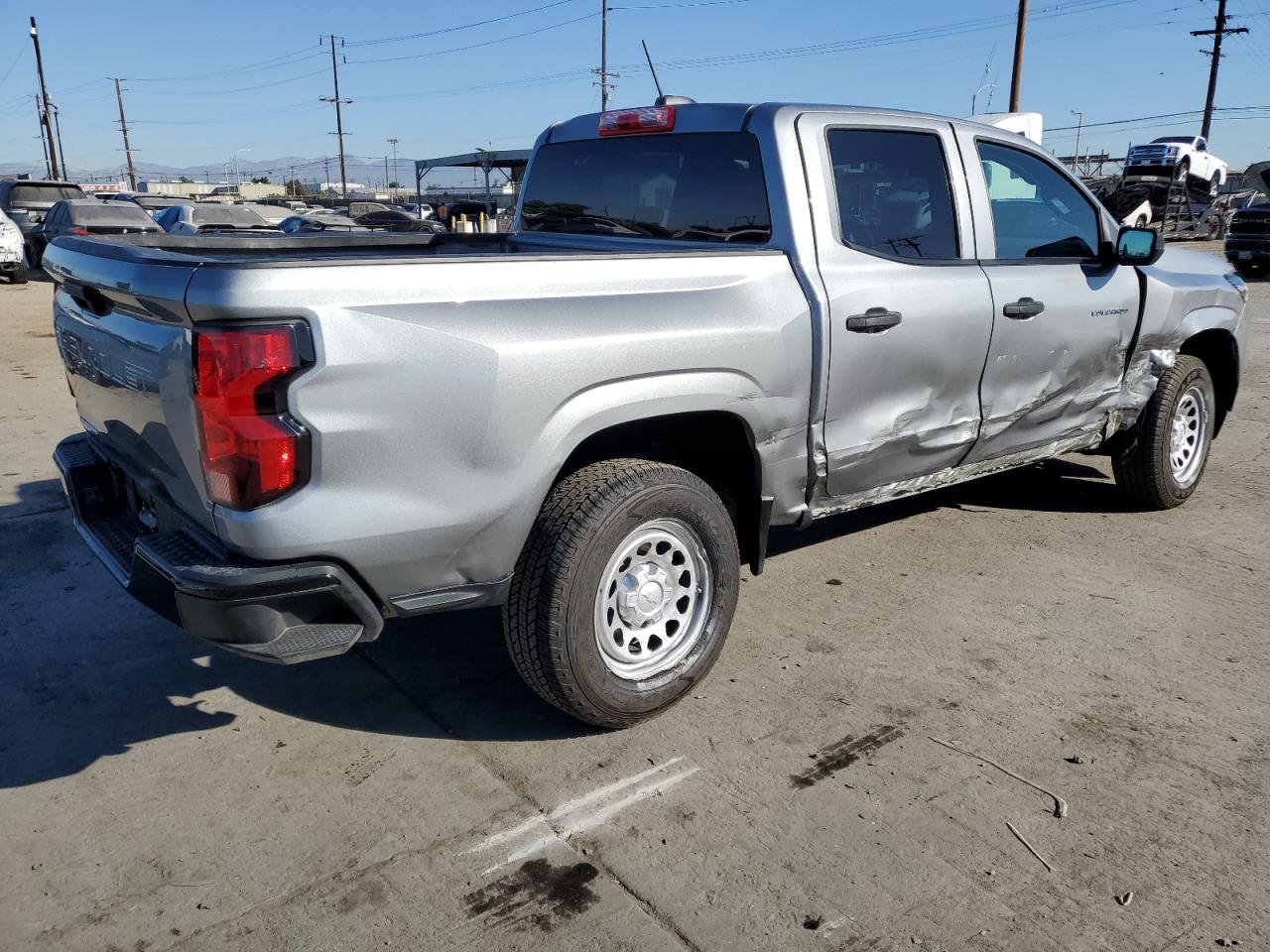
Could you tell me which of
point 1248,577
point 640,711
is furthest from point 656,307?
point 1248,577

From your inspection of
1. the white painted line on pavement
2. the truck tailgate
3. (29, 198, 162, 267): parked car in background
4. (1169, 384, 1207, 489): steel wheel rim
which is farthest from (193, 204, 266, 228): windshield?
the white painted line on pavement

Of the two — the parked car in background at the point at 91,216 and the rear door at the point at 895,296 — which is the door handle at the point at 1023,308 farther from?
the parked car in background at the point at 91,216

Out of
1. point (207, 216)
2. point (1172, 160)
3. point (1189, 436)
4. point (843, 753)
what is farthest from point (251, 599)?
point (1172, 160)

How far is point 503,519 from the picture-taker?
2760 mm

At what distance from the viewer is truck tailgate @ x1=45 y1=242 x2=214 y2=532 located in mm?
2482

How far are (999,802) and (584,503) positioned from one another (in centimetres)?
144

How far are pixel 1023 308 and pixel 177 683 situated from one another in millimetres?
3496

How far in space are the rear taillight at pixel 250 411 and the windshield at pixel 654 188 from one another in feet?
5.82

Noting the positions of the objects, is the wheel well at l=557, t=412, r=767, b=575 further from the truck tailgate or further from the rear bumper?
the truck tailgate

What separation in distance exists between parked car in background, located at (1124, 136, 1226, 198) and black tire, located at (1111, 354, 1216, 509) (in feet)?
94.8

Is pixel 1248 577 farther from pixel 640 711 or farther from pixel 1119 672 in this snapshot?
pixel 640 711

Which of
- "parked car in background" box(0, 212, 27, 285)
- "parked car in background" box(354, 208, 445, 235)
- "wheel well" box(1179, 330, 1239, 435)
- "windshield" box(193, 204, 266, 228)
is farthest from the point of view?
"windshield" box(193, 204, 266, 228)

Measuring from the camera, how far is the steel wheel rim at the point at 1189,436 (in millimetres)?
5324

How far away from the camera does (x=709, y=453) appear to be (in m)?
3.49
